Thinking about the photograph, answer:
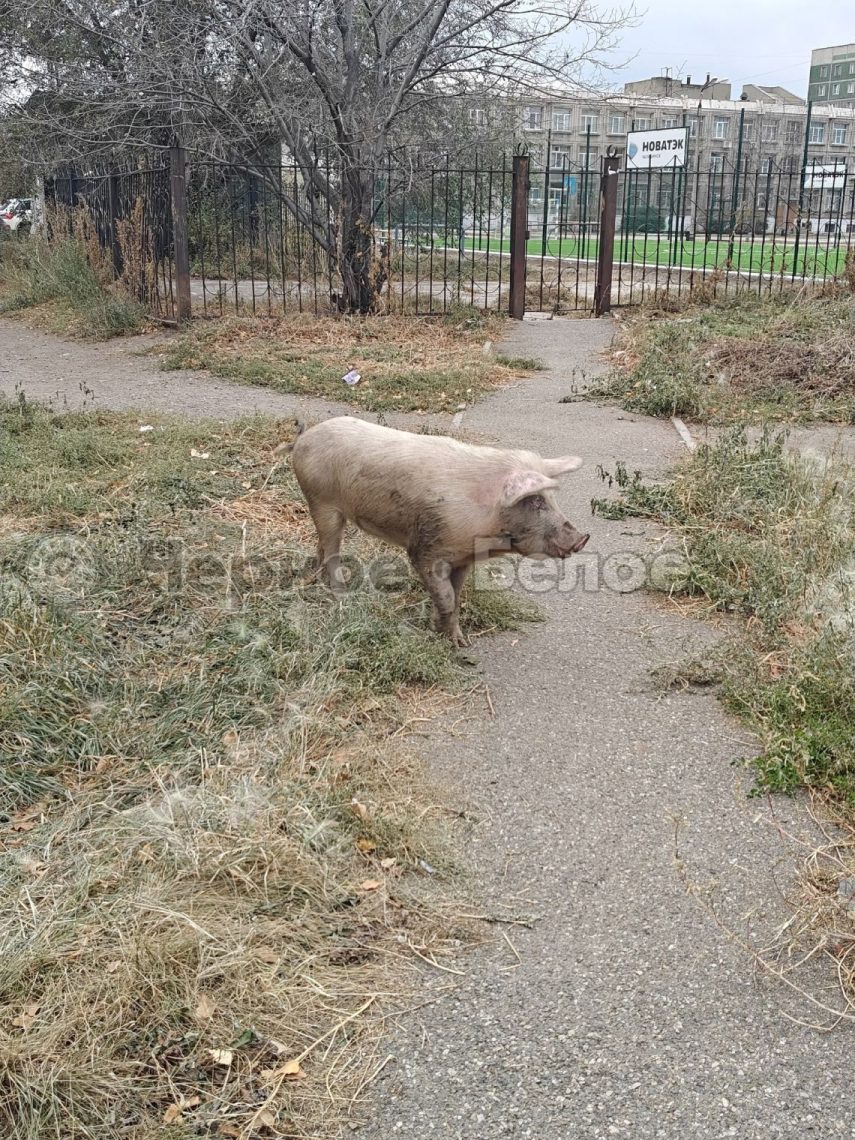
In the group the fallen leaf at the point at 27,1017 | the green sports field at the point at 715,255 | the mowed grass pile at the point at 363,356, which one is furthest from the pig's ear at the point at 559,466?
the green sports field at the point at 715,255

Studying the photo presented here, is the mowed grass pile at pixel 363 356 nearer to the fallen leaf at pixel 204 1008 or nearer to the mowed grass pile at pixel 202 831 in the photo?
the mowed grass pile at pixel 202 831

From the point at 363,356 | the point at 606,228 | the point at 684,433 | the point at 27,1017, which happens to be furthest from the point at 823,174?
the point at 27,1017

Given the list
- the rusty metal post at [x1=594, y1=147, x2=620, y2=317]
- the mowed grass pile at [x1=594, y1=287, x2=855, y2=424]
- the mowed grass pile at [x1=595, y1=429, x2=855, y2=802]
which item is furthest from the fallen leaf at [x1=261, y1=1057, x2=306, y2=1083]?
the rusty metal post at [x1=594, y1=147, x2=620, y2=317]

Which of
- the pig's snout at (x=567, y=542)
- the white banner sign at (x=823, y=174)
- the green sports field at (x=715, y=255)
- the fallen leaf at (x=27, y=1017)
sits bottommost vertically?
the fallen leaf at (x=27, y=1017)

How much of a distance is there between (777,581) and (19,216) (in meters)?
27.2

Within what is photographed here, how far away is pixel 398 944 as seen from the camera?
2.91m

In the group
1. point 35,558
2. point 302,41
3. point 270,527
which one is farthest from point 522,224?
point 35,558

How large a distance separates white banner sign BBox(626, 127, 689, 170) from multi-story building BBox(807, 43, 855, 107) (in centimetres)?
7991

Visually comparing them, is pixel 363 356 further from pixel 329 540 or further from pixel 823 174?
pixel 823 174

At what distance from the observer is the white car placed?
2619 cm

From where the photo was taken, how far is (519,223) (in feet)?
46.5

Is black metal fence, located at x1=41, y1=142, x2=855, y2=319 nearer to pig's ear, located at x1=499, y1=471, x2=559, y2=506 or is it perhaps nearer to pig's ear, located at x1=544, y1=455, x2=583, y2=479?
pig's ear, located at x1=544, y1=455, x2=583, y2=479

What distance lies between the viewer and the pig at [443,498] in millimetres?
4496

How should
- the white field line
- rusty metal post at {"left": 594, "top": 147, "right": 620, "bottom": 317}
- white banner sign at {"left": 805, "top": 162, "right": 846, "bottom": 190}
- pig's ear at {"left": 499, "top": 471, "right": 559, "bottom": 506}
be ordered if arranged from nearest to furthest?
pig's ear at {"left": 499, "top": 471, "right": 559, "bottom": 506}
the white field line
rusty metal post at {"left": 594, "top": 147, "right": 620, "bottom": 317}
white banner sign at {"left": 805, "top": 162, "right": 846, "bottom": 190}
